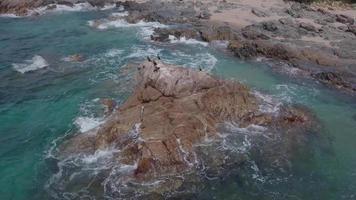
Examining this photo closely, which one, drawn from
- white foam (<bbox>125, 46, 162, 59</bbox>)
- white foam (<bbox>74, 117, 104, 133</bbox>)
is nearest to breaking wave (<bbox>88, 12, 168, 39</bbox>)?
white foam (<bbox>125, 46, 162, 59</bbox>)

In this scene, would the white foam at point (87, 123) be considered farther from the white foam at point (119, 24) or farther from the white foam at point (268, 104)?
the white foam at point (119, 24)

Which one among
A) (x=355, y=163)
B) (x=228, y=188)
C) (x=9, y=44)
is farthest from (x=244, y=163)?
(x=9, y=44)

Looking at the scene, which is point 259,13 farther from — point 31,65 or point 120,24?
point 31,65

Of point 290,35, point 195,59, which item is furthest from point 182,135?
point 290,35

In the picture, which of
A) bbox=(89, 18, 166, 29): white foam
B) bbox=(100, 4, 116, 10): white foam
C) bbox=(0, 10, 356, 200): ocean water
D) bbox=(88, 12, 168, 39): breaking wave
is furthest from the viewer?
bbox=(100, 4, 116, 10): white foam

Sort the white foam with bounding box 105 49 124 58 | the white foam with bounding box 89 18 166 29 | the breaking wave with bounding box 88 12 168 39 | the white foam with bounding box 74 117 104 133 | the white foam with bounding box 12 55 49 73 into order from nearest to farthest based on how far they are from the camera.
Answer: the white foam with bounding box 74 117 104 133 < the white foam with bounding box 12 55 49 73 < the white foam with bounding box 105 49 124 58 < the breaking wave with bounding box 88 12 168 39 < the white foam with bounding box 89 18 166 29

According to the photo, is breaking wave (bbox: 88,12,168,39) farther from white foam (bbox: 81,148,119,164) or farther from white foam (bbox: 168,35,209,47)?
white foam (bbox: 81,148,119,164)

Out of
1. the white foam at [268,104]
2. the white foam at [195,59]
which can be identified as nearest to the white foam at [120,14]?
the white foam at [195,59]
